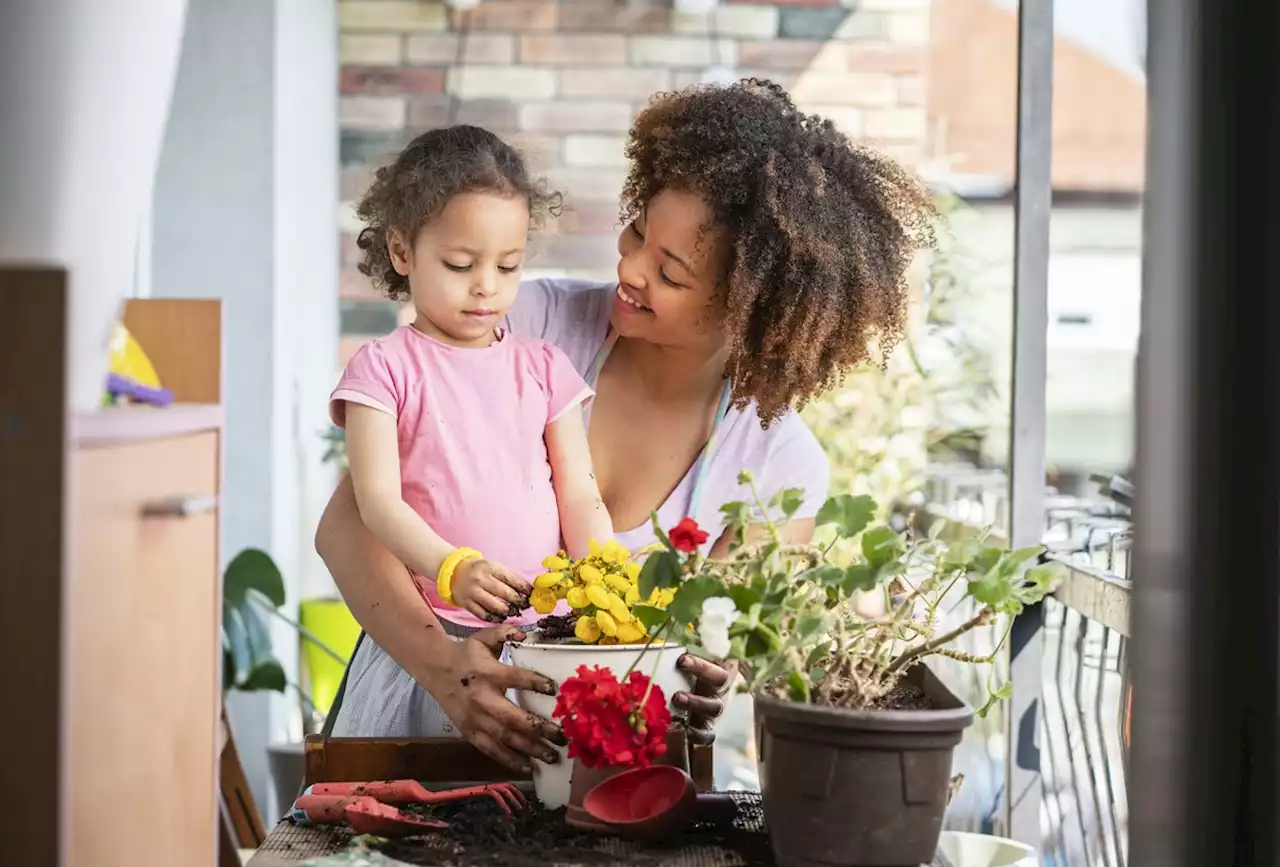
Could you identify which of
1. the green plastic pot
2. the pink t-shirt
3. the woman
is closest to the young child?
the pink t-shirt

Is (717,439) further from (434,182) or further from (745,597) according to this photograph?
(745,597)

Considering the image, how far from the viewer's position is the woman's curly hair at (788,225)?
5.47 ft

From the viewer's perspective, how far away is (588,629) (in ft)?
3.93

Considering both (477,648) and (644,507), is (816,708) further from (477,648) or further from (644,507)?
(644,507)

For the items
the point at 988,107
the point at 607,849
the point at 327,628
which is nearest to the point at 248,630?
the point at 327,628

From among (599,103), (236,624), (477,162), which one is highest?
(599,103)

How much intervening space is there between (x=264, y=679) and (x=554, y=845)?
184 centimetres

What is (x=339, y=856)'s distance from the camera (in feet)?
3.56

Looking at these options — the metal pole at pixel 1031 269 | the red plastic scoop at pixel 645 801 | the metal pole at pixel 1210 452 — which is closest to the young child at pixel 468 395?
the red plastic scoop at pixel 645 801

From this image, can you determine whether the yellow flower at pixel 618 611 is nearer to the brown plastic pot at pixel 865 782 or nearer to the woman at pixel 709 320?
the brown plastic pot at pixel 865 782

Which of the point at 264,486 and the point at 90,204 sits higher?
the point at 90,204

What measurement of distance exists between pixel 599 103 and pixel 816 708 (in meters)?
3.36

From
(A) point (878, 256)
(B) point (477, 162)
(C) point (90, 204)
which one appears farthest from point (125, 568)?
(A) point (878, 256)

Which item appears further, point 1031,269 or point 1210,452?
point 1031,269
